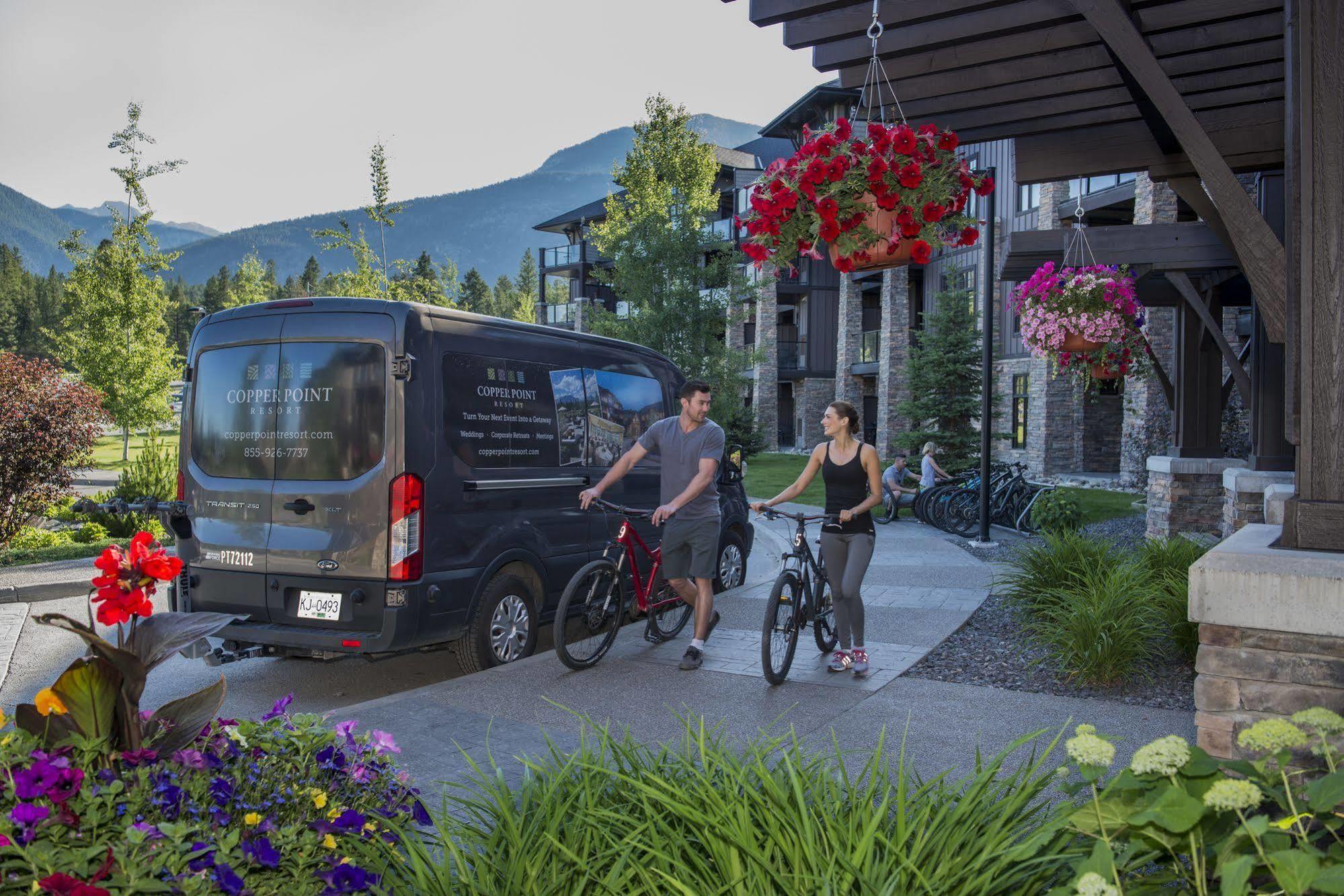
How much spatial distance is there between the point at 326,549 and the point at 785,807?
441cm

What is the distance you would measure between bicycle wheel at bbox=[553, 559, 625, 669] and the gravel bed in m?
2.13

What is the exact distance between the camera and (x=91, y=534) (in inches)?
536

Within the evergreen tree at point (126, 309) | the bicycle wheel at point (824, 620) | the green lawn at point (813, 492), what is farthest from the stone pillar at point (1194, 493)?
the evergreen tree at point (126, 309)

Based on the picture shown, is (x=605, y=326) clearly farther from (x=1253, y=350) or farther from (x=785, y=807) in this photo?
(x=785, y=807)

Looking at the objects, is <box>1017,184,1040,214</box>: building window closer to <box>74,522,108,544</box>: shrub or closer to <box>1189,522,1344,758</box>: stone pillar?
<box>74,522,108,544</box>: shrub

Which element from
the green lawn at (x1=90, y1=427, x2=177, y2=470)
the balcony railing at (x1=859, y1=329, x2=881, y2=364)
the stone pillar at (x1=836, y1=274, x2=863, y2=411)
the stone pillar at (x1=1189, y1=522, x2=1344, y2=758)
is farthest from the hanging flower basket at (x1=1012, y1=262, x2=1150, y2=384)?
the stone pillar at (x1=836, y1=274, x2=863, y2=411)

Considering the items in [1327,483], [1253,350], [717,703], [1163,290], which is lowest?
[717,703]

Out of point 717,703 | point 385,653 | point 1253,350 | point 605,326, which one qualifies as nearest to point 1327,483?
point 717,703

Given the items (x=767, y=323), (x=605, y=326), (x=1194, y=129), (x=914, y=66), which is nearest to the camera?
(x=1194, y=129)

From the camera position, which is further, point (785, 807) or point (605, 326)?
point (605, 326)

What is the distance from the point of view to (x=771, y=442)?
4662 cm

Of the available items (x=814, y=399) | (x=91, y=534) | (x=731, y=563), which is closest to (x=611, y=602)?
(x=731, y=563)

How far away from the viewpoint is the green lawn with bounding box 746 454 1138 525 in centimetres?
1975

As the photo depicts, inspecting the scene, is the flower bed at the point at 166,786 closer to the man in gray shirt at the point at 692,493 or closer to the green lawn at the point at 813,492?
the man in gray shirt at the point at 692,493
